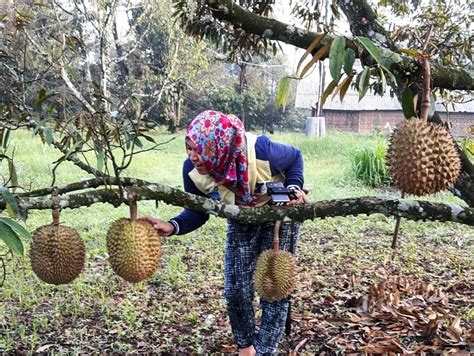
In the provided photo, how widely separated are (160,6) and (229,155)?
797 cm

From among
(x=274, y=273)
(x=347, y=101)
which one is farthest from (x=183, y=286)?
(x=347, y=101)

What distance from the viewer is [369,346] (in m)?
2.08

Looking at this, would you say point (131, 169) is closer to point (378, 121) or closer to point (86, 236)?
point (86, 236)

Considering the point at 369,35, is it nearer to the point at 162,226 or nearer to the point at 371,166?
the point at 162,226

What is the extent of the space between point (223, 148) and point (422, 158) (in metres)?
0.74

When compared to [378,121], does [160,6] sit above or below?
above

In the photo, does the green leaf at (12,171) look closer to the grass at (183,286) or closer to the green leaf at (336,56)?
the grass at (183,286)

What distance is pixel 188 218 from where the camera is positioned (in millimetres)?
1795

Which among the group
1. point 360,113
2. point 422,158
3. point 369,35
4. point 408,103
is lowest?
point 360,113

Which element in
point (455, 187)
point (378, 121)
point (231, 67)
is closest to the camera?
point (455, 187)

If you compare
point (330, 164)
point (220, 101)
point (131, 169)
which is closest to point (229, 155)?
point (131, 169)

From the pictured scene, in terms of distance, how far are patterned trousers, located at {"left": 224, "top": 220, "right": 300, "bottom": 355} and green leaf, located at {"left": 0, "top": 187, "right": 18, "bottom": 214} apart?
102 cm

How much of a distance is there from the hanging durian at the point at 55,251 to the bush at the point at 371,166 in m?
5.09

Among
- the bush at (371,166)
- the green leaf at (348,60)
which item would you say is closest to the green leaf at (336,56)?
the green leaf at (348,60)
